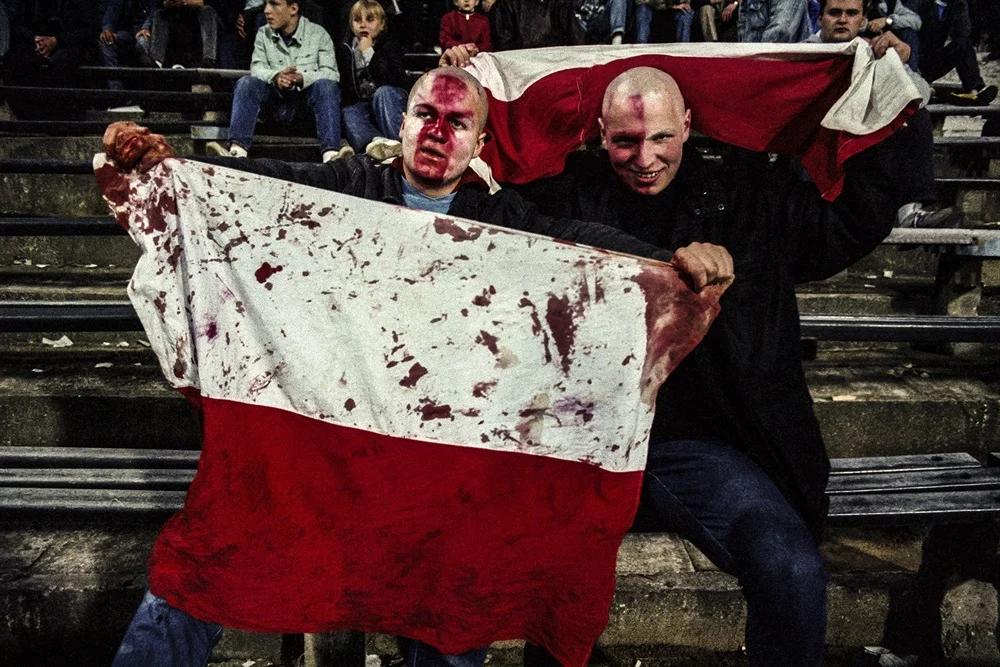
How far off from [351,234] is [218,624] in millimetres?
1114

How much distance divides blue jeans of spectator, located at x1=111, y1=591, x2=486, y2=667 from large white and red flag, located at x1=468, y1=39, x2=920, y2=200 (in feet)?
5.39

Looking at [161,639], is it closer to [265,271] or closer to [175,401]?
[265,271]

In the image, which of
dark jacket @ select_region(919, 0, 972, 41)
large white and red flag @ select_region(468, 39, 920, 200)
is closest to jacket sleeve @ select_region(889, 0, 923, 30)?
dark jacket @ select_region(919, 0, 972, 41)

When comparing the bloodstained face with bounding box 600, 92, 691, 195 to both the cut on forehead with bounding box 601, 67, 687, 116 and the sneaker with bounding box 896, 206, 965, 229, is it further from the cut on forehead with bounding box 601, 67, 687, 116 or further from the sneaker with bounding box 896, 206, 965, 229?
the sneaker with bounding box 896, 206, 965, 229

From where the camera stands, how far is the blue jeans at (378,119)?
489 cm

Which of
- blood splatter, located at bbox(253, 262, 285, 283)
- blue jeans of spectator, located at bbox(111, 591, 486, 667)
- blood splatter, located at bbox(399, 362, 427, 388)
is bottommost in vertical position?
blue jeans of spectator, located at bbox(111, 591, 486, 667)

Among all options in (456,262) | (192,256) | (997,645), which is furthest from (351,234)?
(997,645)

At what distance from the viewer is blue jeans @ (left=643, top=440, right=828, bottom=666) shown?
1815 mm

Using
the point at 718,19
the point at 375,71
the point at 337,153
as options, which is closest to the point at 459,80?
the point at 337,153

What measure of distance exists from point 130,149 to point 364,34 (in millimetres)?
3535

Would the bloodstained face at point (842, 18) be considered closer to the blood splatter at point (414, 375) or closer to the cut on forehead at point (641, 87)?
the cut on forehead at point (641, 87)

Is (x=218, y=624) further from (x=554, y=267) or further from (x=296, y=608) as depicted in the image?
(x=554, y=267)

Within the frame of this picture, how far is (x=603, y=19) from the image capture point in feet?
22.5

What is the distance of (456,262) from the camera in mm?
1885
